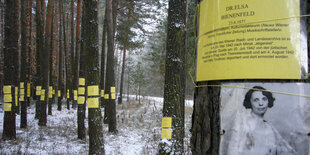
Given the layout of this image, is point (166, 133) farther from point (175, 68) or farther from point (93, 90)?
point (93, 90)

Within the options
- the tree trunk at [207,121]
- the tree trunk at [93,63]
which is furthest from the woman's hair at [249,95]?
the tree trunk at [93,63]

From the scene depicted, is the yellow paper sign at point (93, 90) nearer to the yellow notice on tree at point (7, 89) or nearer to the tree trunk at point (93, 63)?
the tree trunk at point (93, 63)

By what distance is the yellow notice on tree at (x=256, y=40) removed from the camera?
94 cm

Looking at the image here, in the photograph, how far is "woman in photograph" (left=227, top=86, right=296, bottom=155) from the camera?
36.5 inches

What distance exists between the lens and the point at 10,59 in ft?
24.2

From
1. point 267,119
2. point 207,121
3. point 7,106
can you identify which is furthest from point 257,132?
point 7,106

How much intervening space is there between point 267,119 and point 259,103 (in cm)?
7

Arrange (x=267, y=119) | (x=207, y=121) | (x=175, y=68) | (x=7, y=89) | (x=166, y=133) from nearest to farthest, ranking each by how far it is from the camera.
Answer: (x=267, y=119) < (x=207, y=121) < (x=166, y=133) < (x=175, y=68) < (x=7, y=89)

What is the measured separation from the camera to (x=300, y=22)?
3.09 feet

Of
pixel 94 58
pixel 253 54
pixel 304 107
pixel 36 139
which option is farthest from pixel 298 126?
pixel 36 139

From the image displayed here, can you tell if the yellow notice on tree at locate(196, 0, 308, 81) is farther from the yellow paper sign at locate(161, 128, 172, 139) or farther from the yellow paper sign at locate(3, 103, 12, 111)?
the yellow paper sign at locate(3, 103, 12, 111)

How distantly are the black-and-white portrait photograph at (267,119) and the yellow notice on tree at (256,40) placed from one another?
61mm

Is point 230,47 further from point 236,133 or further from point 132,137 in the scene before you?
point 132,137

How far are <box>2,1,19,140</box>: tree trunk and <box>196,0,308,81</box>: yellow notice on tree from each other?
26.1 ft
